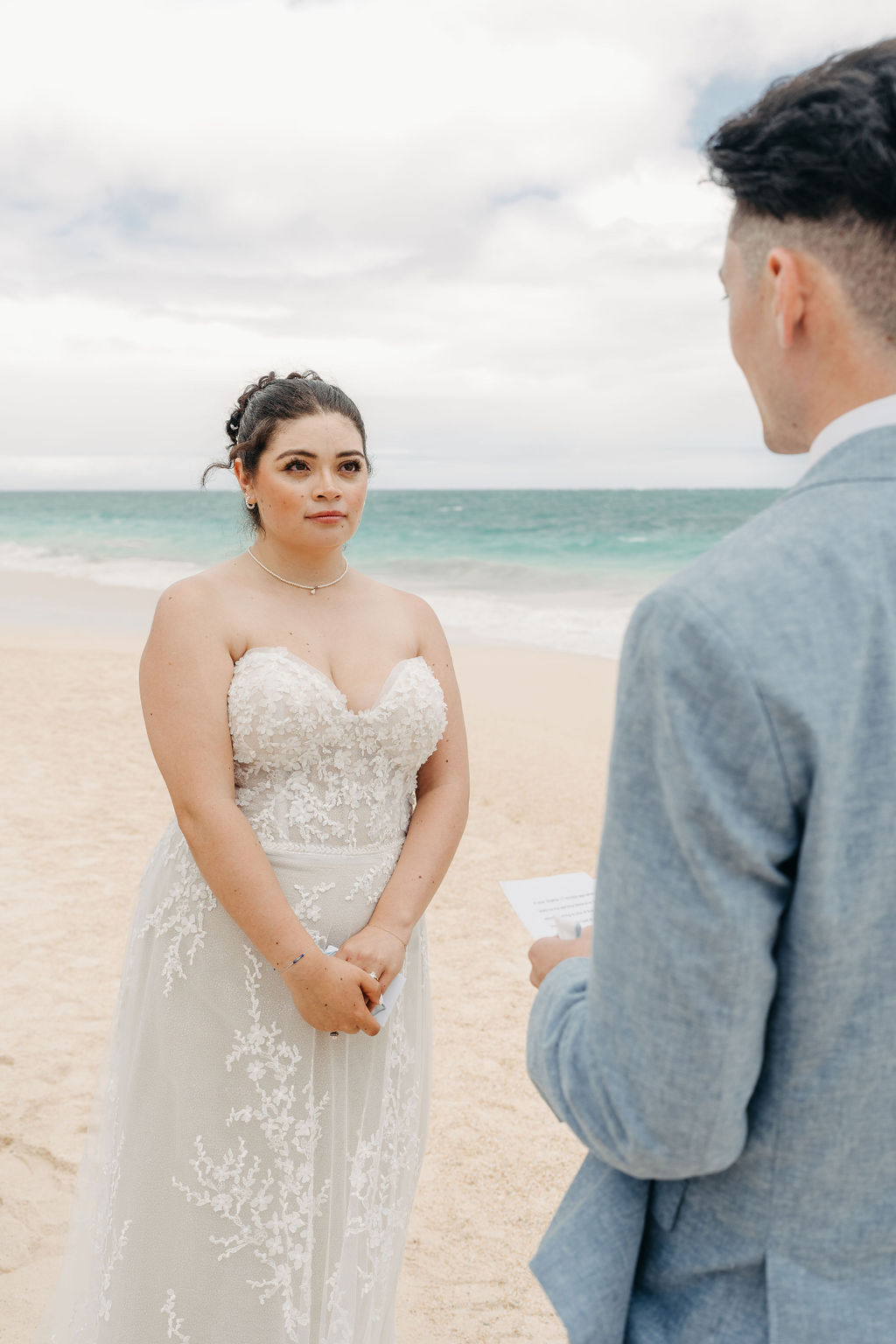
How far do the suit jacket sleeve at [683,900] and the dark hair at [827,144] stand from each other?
1.41 feet

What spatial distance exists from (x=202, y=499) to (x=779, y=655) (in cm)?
6488

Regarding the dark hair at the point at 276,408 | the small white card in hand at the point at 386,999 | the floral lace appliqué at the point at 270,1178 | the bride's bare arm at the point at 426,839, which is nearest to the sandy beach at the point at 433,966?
the floral lace appliqué at the point at 270,1178

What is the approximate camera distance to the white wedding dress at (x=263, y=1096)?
2.32 metres

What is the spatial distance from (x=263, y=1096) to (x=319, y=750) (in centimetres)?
79

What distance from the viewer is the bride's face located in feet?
8.25

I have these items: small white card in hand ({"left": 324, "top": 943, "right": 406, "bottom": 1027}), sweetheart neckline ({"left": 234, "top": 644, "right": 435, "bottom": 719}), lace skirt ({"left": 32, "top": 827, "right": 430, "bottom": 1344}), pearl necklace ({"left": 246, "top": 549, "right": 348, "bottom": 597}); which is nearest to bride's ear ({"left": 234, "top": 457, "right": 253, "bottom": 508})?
pearl necklace ({"left": 246, "top": 549, "right": 348, "bottom": 597})

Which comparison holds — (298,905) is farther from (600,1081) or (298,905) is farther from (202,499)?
(202,499)

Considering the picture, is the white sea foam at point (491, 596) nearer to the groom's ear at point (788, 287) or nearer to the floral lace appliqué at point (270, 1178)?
the floral lace appliqué at point (270, 1178)

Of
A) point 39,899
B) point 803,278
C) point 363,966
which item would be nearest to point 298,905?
point 363,966

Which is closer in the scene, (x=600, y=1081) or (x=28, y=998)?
(x=600, y=1081)

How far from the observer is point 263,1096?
2336mm

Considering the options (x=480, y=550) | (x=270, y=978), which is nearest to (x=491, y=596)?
(x=480, y=550)

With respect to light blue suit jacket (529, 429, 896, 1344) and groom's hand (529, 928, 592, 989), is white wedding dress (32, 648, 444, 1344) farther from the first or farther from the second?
light blue suit jacket (529, 429, 896, 1344)

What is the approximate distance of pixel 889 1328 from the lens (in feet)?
3.44
